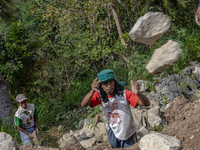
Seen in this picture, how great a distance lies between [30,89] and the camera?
647cm

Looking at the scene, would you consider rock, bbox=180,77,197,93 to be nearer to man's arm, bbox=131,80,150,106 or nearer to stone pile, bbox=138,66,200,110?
stone pile, bbox=138,66,200,110

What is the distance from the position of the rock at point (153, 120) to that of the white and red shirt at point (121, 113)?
154 centimetres

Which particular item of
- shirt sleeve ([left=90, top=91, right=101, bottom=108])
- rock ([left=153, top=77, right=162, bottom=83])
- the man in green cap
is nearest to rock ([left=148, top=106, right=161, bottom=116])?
rock ([left=153, top=77, right=162, bottom=83])

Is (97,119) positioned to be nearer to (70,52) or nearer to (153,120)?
(153,120)

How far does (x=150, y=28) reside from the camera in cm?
236

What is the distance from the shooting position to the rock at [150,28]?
91.0 inches

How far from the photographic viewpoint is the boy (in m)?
3.90

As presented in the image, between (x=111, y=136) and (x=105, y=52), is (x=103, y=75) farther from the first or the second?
(x=105, y=52)

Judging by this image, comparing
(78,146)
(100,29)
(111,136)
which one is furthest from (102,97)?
(100,29)

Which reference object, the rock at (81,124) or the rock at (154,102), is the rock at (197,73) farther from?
the rock at (81,124)

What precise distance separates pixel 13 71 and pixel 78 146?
4.03m

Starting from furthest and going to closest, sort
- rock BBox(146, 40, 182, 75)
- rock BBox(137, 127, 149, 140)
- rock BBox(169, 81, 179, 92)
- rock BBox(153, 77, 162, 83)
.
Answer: rock BBox(153, 77, 162, 83) < rock BBox(169, 81, 179, 92) < rock BBox(137, 127, 149, 140) < rock BBox(146, 40, 182, 75)

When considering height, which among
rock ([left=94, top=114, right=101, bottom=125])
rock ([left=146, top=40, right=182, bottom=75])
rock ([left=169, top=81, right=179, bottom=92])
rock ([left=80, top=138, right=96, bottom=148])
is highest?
rock ([left=146, top=40, right=182, bottom=75])

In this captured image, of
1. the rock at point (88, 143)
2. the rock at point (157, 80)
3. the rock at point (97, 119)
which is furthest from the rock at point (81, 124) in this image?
the rock at point (157, 80)
